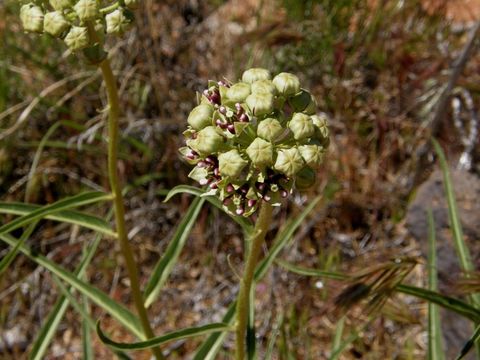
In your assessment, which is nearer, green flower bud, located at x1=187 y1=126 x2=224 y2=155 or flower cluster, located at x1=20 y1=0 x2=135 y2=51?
green flower bud, located at x1=187 y1=126 x2=224 y2=155

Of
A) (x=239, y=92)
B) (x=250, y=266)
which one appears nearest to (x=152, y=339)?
(x=250, y=266)

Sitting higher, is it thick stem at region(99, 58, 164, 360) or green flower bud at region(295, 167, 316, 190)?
green flower bud at region(295, 167, 316, 190)

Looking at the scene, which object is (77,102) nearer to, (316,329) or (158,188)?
(158,188)

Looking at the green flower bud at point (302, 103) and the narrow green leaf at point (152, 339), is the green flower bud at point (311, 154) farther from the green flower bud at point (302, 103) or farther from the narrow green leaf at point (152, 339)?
the narrow green leaf at point (152, 339)

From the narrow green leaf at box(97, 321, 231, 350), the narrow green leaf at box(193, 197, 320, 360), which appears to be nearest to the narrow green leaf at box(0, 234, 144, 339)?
the narrow green leaf at box(193, 197, 320, 360)

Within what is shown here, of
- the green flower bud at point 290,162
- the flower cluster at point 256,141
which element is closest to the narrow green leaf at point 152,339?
the flower cluster at point 256,141

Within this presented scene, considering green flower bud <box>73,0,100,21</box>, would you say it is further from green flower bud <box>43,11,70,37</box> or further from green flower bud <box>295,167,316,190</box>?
green flower bud <box>295,167,316,190</box>

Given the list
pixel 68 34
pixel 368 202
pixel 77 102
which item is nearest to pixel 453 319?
pixel 368 202
